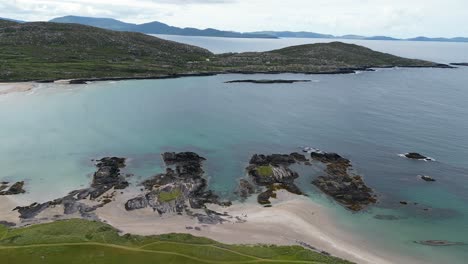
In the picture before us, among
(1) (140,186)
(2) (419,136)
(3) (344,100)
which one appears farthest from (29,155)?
(3) (344,100)

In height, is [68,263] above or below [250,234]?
above

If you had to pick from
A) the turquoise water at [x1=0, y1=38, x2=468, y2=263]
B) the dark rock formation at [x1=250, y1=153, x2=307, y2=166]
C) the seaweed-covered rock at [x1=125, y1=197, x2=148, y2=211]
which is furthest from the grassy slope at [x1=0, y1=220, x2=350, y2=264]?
the dark rock formation at [x1=250, y1=153, x2=307, y2=166]

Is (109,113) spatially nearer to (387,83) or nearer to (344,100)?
(344,100)

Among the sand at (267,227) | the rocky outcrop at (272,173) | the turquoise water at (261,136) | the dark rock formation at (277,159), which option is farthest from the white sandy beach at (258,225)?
the dark rock formation at (277,159)

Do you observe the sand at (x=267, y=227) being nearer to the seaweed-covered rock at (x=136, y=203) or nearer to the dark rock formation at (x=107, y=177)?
the seaweed-covered rock at (x=136, y=203)

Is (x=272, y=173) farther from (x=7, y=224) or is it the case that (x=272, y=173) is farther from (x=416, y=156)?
(x=7, y=224)

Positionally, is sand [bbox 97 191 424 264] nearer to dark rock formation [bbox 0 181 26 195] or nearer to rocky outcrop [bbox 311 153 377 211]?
rocky outcrop [bbox 311 153 377 211]
